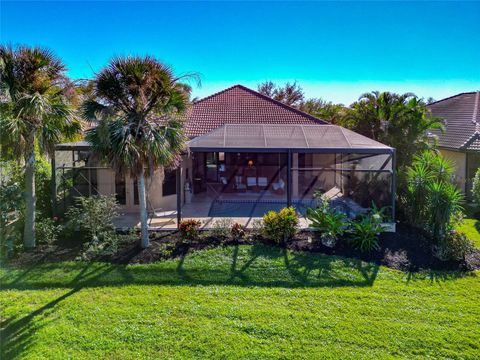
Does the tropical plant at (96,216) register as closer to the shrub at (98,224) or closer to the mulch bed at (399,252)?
the shrub at (98,224)

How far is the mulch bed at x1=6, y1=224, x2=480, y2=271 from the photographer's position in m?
9.45

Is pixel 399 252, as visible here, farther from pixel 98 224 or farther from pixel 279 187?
pixel 98 224

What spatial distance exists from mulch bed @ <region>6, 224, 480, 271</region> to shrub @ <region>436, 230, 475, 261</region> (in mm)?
160

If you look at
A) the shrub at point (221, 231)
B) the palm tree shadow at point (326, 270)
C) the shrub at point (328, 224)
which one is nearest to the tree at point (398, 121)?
the shrub at point (328, 224)

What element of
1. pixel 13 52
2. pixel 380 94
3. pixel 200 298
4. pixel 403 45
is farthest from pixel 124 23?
pixel 380 94

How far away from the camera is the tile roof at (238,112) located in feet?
62.3

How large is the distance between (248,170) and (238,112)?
3900 millimetres

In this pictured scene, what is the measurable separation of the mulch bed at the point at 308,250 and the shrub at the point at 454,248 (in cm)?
16

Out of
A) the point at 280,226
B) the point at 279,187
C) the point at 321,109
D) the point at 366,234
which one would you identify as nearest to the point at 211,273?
the point at 280,226

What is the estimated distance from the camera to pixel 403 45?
42.9 ft

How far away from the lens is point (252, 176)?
59.9 ft

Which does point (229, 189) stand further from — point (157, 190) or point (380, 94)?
point (380, 94)

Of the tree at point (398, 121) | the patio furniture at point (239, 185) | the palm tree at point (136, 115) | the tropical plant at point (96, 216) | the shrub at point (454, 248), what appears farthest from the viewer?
the patio furniture at point (239, 185)

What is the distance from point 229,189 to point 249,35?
793 centimetres
